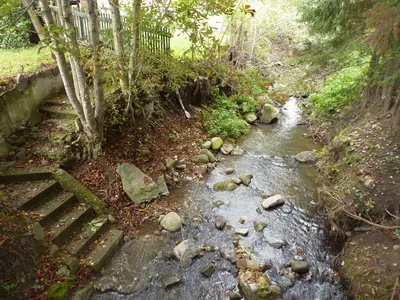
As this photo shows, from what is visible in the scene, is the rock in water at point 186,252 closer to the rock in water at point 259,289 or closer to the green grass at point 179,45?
the rock in water at point 259,289

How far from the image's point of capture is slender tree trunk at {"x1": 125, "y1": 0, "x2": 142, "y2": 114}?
204 inches

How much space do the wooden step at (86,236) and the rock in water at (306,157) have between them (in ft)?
19.4

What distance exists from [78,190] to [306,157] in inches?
254

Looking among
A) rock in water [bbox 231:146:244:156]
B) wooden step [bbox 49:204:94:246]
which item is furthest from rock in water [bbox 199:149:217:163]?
wooden step [bbox 49:204:94:246]

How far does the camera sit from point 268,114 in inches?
447

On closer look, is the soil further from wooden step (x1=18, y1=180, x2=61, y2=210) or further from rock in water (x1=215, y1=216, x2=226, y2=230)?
wooden step (x1=18, y1=180, x2=61, y2=210)

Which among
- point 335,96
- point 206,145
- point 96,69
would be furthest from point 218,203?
point 335,96

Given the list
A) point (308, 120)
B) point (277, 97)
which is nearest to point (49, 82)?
point (308, 120)

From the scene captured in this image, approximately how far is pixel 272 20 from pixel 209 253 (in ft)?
39.0

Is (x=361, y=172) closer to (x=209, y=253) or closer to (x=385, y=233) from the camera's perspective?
(x=385, y=233)

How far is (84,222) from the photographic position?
5.05m

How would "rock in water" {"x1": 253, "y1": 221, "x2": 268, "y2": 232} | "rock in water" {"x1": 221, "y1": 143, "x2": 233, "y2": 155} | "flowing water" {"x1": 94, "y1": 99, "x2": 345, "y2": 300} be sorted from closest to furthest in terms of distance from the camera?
1. "flowing water" {"x1": 94, "y1": 99, "x2": 345, "y2": 300}
2. "rock in water" {"x1": 253, "y1": 221, "x2": 268, "y2": 232}
3. "rock in water" {"x1": 221, "y1": 143, "x2": 233, "y2": 155}

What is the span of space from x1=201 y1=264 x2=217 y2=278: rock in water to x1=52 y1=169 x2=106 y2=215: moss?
225 cm

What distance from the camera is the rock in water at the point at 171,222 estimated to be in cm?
559
